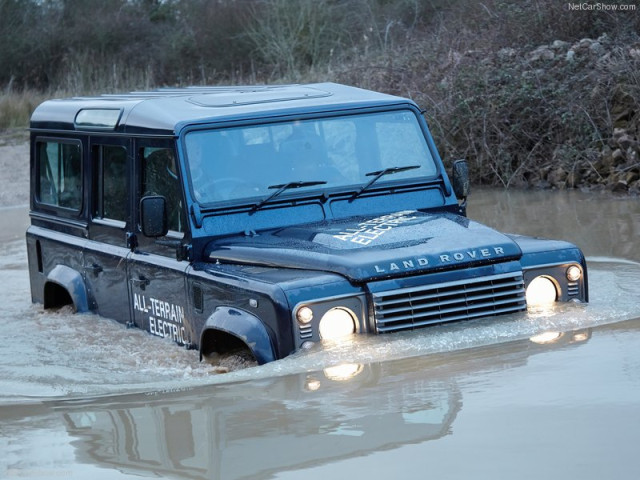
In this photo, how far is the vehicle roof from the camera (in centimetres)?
714

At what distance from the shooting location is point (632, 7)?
650 inches

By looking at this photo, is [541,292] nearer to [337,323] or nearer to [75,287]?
[337,323]

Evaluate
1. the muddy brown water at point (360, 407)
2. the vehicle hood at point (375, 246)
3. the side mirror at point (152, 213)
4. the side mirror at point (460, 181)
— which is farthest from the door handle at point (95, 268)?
the side mirror at point (460, 181)

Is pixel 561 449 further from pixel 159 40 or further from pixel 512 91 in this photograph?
pixel 159 40

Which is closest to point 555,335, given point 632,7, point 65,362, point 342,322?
point 342,322

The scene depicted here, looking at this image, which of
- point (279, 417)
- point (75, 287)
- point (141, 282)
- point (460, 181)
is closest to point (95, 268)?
point (75, 287)

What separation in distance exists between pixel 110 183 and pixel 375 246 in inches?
95.4

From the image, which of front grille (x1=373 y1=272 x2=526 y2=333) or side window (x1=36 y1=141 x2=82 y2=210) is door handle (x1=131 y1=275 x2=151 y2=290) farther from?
front grille (x1=373 y1=272 x2=526 y2=333)

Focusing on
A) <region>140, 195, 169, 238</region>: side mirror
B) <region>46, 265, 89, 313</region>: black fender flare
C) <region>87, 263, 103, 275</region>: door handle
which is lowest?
<region>46, 265, 89, 313</region>: black fender flare

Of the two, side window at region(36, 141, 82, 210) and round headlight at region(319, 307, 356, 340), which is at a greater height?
side window at region(36, 141, 82, 210)

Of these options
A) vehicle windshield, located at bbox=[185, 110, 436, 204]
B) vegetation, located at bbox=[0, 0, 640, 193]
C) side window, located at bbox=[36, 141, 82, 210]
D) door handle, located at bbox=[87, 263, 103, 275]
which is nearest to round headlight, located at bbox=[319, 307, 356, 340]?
vehicle windshield, located at bbox=[185, 110, 436, 204]

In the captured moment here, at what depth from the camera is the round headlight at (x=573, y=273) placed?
6.54 metres

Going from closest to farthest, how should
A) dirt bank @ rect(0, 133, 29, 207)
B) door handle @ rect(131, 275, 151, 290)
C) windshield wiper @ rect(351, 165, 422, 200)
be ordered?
windshield wiper @ rect(351, 165, 422, 200) < door handle @ rect(131, 275, 151, 290) < dirt bank @ rect(0, 133, 29, 207)

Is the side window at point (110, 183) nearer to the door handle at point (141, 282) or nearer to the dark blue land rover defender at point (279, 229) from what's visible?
the dark blue land rover defender at point (279, 229)
